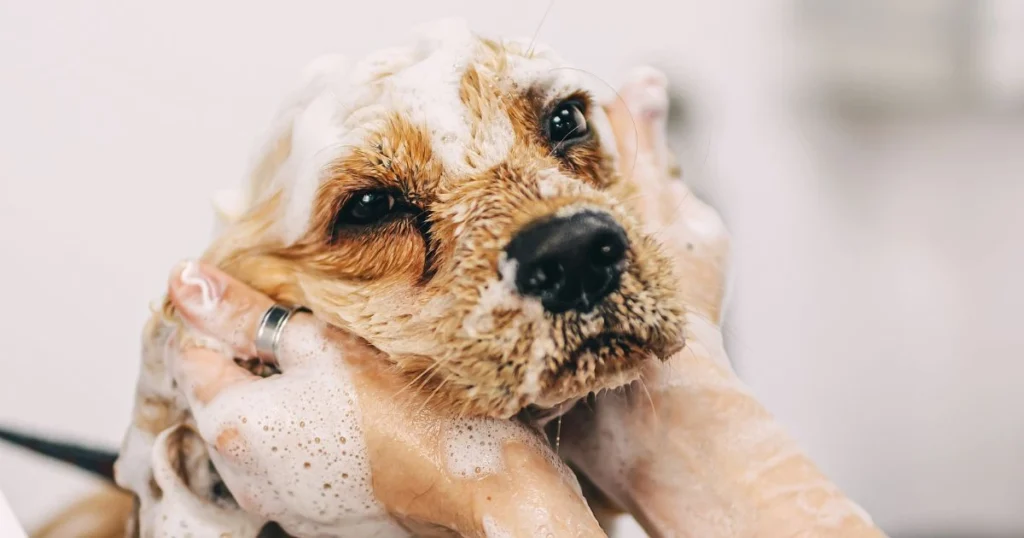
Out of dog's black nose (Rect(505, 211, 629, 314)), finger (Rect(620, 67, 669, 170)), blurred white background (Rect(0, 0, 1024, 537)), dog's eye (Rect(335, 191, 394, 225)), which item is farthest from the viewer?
blurred white background (Rect(0, 0, 1024, 537))

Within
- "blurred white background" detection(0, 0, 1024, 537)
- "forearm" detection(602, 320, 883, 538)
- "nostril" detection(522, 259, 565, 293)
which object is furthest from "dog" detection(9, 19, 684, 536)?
"blurred white background" detection(0, 0, 1024, 537)

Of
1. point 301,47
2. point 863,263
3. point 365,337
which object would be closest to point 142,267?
point 301,47

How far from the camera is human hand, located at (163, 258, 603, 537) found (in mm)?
603

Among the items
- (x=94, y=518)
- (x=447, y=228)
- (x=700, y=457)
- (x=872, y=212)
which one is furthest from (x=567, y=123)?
(x=872, y=212)

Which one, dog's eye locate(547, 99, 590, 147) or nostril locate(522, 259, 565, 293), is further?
dog's eye locate(547, 99, 590, 147)

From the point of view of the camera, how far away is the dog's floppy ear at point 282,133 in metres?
0.73

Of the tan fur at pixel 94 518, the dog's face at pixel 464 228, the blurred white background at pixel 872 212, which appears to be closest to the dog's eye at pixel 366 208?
the dog's face at pixel 464 228

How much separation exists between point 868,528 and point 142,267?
0.80 m

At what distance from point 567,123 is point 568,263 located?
0.69 feet

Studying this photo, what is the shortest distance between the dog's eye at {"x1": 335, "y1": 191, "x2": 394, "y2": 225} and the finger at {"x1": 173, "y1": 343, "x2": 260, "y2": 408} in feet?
0.50

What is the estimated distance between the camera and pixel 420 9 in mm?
1060

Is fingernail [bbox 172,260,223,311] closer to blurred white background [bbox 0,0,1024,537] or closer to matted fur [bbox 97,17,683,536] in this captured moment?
matted fur [bbox 97,17,683,536]

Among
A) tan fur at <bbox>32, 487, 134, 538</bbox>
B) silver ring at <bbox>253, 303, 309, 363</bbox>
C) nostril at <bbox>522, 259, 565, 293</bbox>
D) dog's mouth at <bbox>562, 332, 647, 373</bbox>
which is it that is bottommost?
tan fur at <bbox>32, 487, 134, 538</bbox>

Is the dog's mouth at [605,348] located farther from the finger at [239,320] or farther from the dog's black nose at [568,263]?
the finger at [239,320]
